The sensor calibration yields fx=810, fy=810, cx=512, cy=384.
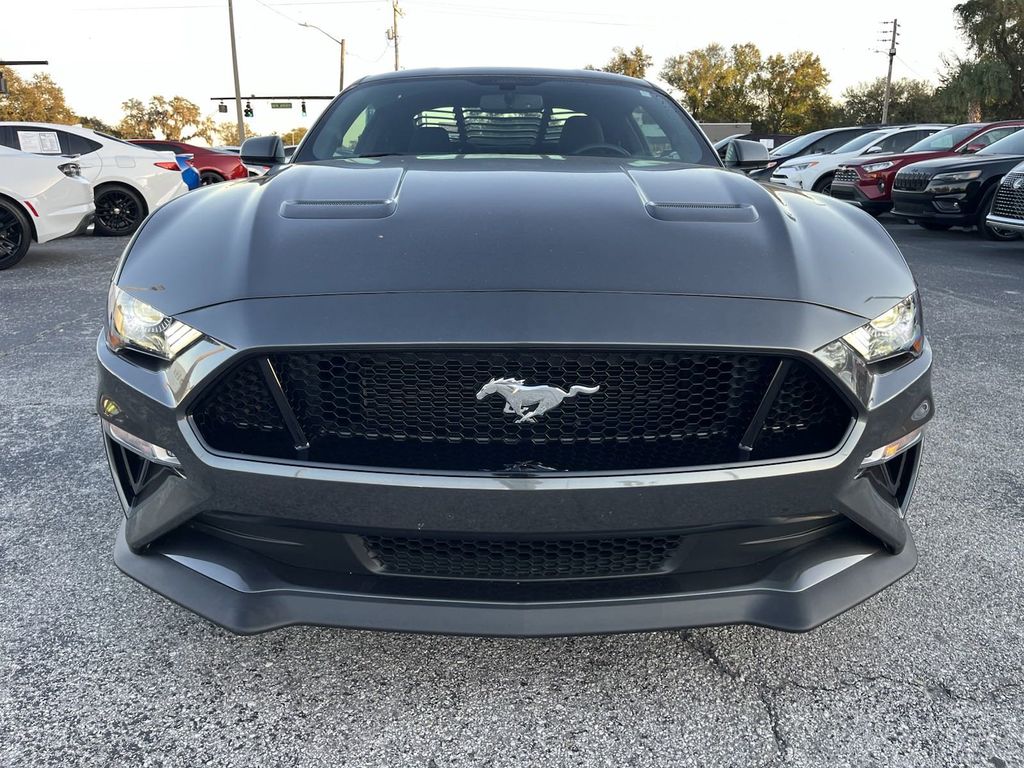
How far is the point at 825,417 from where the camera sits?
1667mm

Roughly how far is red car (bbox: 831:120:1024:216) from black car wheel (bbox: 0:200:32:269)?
33.6 ft

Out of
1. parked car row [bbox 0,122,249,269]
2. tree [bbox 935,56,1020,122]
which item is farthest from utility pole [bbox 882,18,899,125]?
parked car row [bbox 0,122,249,269]

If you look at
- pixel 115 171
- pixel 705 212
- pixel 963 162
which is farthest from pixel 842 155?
pixel 705 212

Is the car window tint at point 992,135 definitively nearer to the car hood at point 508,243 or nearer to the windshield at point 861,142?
the windshield at point 861,142

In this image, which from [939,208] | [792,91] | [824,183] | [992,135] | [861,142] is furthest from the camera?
[792,91]

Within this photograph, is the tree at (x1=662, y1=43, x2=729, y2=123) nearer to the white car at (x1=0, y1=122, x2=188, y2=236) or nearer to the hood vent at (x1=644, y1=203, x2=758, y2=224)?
the white car at (x1=0, y1=122, x2=188, y2=236)

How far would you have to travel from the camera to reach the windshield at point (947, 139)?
11789 mm

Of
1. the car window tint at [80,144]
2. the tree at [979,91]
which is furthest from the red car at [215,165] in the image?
the tree at [979,91]

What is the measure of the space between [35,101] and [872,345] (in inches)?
2456

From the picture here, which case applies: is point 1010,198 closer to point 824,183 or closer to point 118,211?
point 824,183

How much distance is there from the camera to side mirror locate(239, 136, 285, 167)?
3.15m

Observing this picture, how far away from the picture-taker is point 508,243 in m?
1.73

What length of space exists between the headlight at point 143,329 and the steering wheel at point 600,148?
172 cm

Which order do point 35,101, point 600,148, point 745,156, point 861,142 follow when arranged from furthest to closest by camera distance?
point 35,101
point 861,142
point 745,156
point 600,148
